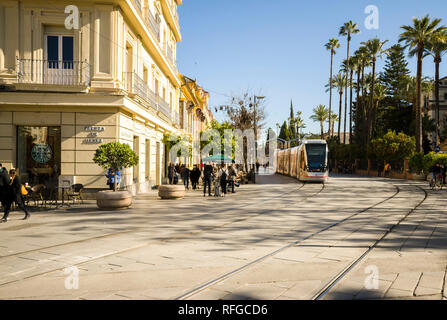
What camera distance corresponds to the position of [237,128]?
38625 millimetres

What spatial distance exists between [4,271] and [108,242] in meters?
2.43

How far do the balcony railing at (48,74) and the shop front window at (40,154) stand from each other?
6.63ft

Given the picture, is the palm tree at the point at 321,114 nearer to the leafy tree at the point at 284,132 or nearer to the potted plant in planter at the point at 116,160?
the leafy tree at the point at 284,132

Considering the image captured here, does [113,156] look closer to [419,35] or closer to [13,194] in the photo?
[13,194]

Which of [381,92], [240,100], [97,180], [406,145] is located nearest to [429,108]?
[381,92]

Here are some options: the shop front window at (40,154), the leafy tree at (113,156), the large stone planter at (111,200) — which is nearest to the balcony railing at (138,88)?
the shop front window at (40,154)

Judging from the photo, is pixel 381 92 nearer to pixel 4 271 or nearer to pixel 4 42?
pixel 4 42

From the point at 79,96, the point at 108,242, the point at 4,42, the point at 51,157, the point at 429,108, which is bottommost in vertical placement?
the point at 108,242

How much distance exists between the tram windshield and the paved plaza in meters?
16.6

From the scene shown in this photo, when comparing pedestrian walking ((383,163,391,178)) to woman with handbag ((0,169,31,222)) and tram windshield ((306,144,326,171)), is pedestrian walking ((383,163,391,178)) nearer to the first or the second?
tram windshield ((306,144,326,171))

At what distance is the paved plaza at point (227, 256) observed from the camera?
4.94 metres

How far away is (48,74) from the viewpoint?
53.9ft

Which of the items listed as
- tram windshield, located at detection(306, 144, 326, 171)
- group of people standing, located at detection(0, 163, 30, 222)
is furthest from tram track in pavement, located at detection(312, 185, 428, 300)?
tram windshield, located at detection(306, 144, 326, 171)
